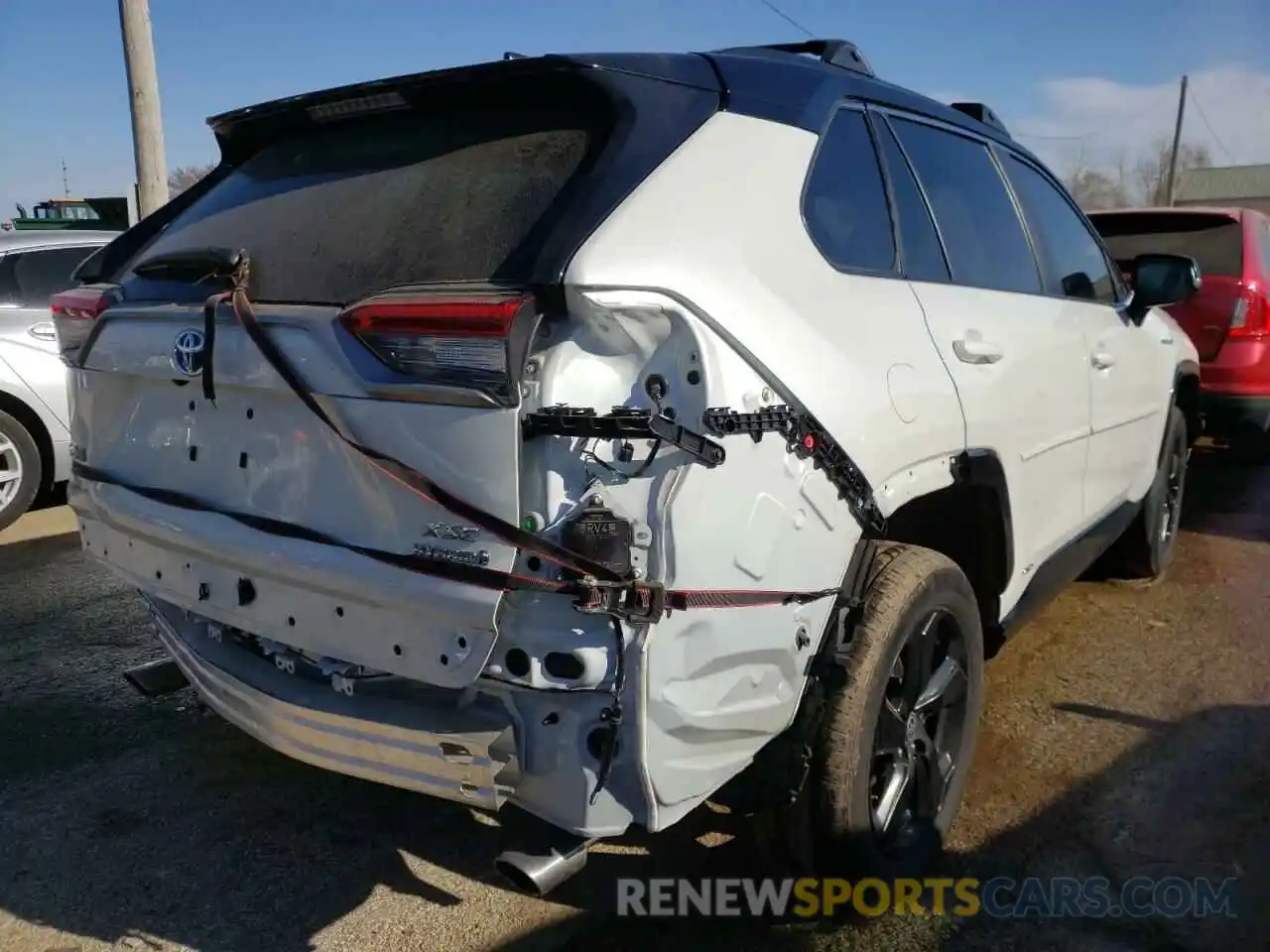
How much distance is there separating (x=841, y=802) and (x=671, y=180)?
4.61ft

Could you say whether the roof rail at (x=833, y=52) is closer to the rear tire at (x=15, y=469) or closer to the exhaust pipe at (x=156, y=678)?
the exhaust pipe at (x=156, y=678)

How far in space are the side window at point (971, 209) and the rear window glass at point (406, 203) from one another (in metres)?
1.21

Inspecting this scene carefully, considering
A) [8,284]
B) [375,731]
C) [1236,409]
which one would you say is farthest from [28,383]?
[1236,409]

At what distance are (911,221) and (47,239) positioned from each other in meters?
6.09

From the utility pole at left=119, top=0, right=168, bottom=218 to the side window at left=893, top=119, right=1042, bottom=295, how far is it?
7238mm

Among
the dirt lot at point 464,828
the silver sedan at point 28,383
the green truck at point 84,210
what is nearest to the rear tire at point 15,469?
the silver sedan at point 28,383

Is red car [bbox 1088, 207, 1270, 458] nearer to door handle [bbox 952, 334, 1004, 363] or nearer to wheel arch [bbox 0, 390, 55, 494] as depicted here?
door handle [bbox 952, 334, 1004, 363]

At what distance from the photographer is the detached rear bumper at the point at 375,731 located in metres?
1.98

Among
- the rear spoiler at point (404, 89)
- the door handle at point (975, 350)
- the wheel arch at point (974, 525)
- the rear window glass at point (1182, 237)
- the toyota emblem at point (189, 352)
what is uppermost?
the rear spoiler at point (404, 89)

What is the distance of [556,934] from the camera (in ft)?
8.43

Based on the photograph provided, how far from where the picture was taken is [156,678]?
2971 millimetres

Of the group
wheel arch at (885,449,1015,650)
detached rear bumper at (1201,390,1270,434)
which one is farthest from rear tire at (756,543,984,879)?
detached rear bumper at (1201,390,1270,434)

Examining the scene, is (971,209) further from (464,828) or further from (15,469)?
(15,469)

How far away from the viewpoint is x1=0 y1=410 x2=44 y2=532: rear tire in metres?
6.24
